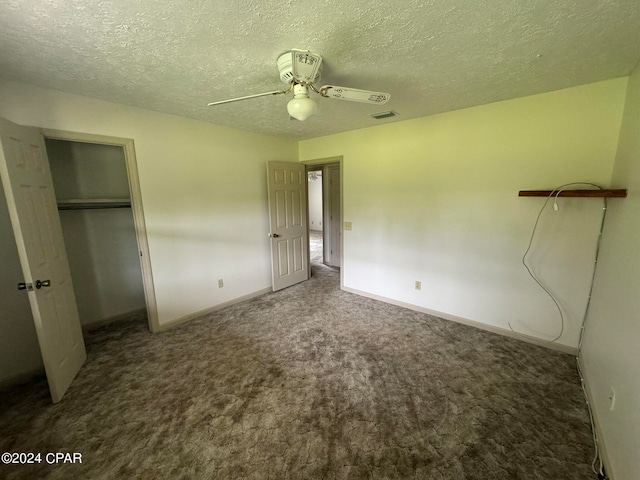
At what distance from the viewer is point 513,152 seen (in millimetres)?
2428

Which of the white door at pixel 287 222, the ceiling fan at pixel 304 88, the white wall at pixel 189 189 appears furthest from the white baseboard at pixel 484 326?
the ceiling fan at pixel 304 88

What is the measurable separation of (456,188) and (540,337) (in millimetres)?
1722

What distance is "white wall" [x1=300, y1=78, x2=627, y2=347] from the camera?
217 centimetres

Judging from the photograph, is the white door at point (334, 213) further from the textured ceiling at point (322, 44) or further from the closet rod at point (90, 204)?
the closet rod at point (90, 204)

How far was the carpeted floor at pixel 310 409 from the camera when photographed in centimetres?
144

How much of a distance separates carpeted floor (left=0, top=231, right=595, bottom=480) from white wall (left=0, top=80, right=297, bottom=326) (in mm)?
766

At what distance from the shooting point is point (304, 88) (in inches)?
63.1

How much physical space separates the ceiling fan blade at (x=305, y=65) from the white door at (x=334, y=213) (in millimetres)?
3479

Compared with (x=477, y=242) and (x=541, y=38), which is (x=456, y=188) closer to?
(x=477, y=242)

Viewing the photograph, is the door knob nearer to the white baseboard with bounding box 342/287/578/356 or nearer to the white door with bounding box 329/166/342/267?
the white baseboard with bounding box 342/287/578/356

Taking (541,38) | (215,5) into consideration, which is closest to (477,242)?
(541,38)

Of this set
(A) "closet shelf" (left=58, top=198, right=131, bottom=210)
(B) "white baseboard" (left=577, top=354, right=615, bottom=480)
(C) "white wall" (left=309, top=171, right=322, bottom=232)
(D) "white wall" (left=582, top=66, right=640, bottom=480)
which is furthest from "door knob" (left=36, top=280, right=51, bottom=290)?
(C) "white wall" (left=309, top=171, right=322, bottom=232)

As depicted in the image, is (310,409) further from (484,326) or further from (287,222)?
(287,222)

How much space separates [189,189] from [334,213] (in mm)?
2977
